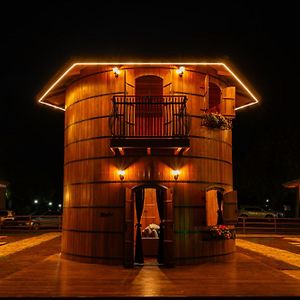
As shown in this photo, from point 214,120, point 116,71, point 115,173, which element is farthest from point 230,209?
point 116,71

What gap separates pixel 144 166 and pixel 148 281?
360 cm

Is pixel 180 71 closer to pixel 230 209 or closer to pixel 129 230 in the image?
pixel 230 209

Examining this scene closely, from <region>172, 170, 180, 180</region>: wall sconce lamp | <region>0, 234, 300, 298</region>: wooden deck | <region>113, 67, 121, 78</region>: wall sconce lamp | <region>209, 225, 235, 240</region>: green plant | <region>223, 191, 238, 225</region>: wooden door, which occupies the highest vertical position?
<region>113, 67, 121, 78</region>: wall sconce lamp

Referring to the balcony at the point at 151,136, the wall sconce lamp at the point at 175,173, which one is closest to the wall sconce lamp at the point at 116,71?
the balcony at the point at 151,136

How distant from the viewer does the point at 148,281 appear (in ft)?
33.8

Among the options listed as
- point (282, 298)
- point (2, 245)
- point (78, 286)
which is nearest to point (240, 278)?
point (282, 298)

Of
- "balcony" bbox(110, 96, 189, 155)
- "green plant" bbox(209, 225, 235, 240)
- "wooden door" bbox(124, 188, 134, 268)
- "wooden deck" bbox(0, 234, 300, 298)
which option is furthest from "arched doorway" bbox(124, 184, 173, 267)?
"green plant" bbox(209, 225, 235, 240)

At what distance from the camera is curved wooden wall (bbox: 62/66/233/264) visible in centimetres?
1292

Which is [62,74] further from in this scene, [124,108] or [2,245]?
[2,245]

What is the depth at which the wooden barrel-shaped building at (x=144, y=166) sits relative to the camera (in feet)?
41.4

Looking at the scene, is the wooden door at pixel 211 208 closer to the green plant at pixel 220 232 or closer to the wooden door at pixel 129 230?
the green plant at pixel 220 232

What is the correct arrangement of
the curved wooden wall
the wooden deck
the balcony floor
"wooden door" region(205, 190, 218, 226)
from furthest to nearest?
"wooden door" region(205, 190, 218, 226), the curved wooden wall, the balcony floor, the wooden deck

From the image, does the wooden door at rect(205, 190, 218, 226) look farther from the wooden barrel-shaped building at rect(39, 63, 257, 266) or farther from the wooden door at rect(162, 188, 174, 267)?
the wooden door at rect(162, 188, 174, 267)

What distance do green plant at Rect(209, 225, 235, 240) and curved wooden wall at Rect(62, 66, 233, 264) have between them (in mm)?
354
